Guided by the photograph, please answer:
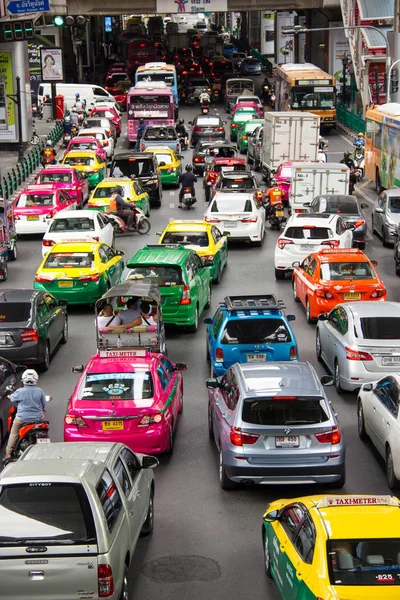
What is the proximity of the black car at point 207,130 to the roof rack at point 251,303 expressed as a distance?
3266 centimetres

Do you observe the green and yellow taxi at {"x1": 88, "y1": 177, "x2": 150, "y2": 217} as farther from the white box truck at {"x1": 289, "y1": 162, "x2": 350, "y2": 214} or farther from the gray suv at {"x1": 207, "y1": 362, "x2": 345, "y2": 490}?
the gray suv at {"x1": 207, "y1": 362, "x2": 345, "y2": 490}

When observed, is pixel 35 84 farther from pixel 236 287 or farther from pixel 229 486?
pixel 229 486

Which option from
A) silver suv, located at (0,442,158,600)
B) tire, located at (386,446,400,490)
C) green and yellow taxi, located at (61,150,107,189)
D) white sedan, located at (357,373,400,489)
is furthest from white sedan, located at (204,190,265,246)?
silver suv, located at (0,442,158,600)

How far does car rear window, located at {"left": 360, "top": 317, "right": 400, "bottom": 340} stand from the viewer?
1815cm

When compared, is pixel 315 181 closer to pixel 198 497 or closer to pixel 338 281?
pixel 338 281

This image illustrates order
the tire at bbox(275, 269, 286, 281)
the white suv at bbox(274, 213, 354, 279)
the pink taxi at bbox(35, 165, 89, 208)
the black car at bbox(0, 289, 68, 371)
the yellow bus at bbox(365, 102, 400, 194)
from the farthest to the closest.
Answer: the yellow bus at bbox(365, 102, 400, 194)
the pink taxi at bbox(35, 165, 89, 208)
the tire at bbox(275, 269, 286, 281)
the white suv at bbox(274, 213, 354, 279)
the black car at bbox(0, 289, 68, 371)

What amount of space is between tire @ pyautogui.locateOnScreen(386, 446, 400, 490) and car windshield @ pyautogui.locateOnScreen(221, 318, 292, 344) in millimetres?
3893

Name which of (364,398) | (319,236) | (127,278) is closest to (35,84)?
(319,236)

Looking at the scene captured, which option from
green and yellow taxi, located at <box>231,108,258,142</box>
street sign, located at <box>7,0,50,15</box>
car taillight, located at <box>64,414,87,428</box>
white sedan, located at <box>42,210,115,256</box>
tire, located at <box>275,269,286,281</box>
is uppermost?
street sign, located at <box>7,0,50,15</box>

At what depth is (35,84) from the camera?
75.8 m

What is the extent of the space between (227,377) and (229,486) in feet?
5.13

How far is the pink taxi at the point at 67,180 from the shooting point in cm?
3762

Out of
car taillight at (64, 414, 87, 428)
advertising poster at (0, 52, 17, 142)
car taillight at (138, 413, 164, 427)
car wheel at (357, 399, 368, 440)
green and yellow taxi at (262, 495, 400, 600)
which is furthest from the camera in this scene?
advertising poster at (0, 52, 17, 142)

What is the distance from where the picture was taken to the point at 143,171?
4072 cm
